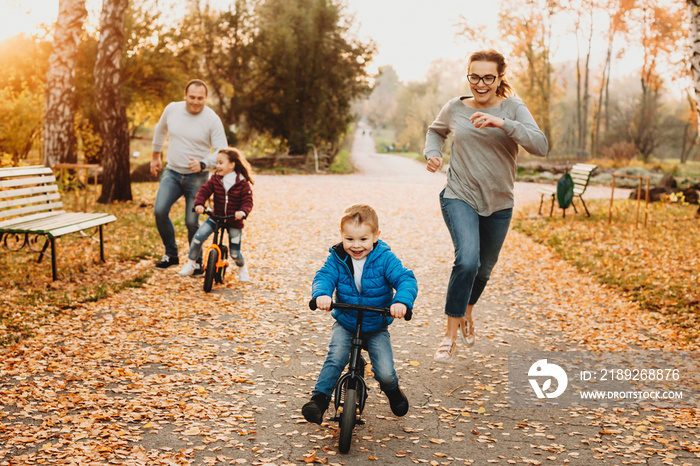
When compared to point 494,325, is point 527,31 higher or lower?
higher

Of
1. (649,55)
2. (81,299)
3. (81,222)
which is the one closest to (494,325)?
(81,299)

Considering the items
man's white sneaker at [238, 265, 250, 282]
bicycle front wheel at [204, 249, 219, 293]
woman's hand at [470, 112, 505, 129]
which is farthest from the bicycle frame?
woman's hand at [470, 112, 505, 129]

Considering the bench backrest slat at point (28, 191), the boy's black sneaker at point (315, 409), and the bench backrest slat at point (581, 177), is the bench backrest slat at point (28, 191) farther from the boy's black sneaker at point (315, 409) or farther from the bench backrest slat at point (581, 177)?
the bench backrest slat at point (581, 177)

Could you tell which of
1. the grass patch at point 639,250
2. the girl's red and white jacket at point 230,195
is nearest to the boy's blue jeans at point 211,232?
the girl's red and white jacket at point 230,195

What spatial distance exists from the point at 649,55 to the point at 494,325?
2941 cm

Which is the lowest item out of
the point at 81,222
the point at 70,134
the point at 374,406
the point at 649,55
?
the point at 374,406

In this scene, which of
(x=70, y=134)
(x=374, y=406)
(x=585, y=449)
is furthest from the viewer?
(x=70, y=134)

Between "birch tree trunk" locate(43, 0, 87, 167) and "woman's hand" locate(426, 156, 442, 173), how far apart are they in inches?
415

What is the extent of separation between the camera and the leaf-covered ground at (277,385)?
3637 millimetres

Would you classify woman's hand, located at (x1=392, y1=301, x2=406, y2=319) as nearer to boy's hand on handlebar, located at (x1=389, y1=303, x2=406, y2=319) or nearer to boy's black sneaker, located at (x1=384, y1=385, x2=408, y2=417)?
boy's hand on handlebar, located at (x1=389, y1=303, x2=406, y2=319)

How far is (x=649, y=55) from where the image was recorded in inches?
1223

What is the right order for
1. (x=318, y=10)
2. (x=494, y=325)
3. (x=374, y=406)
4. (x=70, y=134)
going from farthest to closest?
(x=318, y=10) → (x=70, y=134) → (x=494, y=325) → (x=374, y=406)

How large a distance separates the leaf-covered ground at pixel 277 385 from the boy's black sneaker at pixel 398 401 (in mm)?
92

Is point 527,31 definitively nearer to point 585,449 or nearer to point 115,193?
point 115,193
